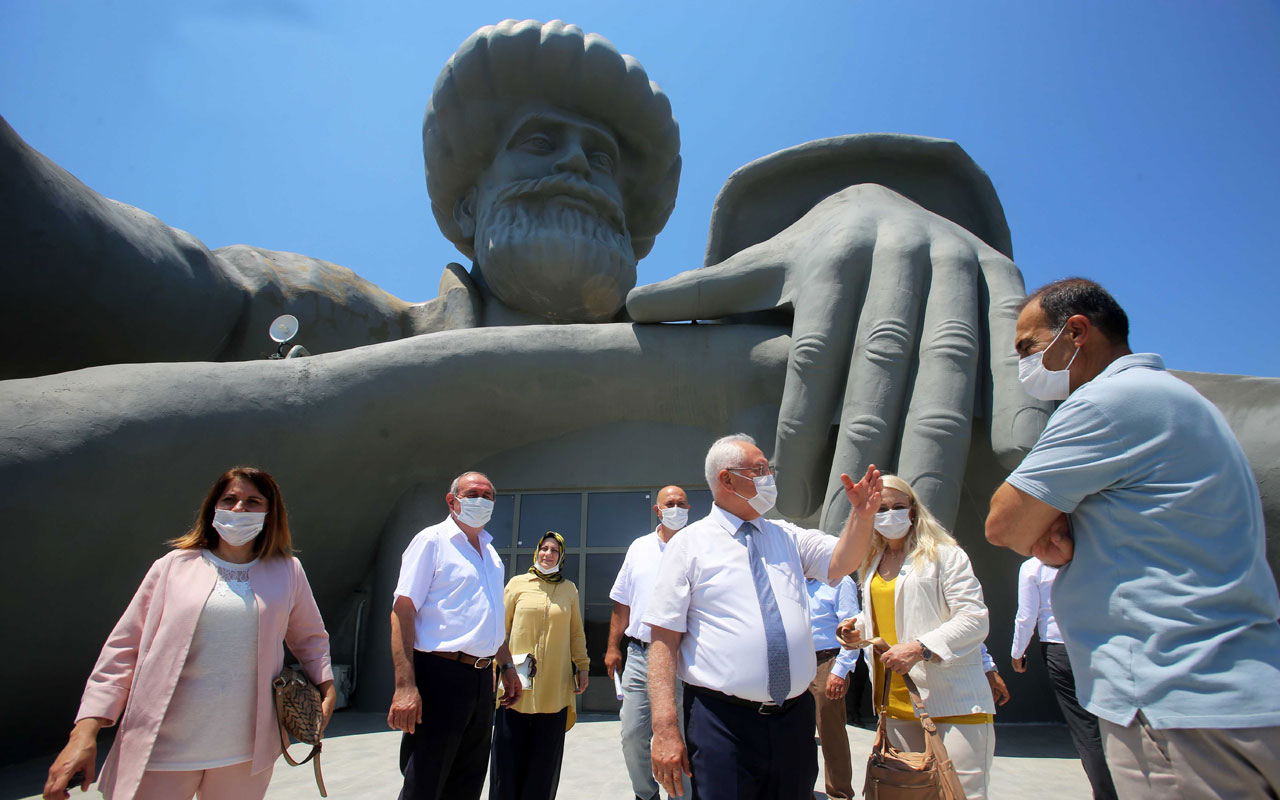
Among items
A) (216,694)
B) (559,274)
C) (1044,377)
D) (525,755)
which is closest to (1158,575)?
(1044,377)

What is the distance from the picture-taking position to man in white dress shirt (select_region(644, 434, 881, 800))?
187 centimetres

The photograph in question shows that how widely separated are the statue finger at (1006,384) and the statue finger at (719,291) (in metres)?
1.43

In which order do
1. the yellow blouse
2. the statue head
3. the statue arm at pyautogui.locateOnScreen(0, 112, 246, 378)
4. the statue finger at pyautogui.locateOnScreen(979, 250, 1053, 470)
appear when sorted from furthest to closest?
the statue head, the statue arm at pyautogui.locateOnScreen(0, 112, 246, 378), the statue finger at pyautogui.locateOnScreen(979, 250, 1053, 470), the yellow blouse

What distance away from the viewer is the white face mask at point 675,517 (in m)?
3.57

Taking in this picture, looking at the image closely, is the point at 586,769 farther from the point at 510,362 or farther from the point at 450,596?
the point at 510,362

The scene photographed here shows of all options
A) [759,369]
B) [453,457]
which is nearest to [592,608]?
[453,457]

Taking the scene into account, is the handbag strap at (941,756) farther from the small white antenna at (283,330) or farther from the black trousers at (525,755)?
the small white antenna at (283,330)

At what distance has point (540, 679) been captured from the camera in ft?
10.4

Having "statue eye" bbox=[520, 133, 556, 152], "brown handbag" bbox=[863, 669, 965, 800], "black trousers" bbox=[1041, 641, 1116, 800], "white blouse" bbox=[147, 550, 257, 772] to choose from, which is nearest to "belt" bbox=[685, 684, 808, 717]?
"brown handbag" bbox=[863, 669, 965, 800]

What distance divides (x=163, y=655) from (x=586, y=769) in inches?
103

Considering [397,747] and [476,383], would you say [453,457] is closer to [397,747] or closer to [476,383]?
[476,383]

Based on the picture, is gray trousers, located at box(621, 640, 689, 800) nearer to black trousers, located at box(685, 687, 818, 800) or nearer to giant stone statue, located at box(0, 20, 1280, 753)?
black trousers, located at box(685, 687, 818, 800)

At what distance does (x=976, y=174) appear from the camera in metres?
6.41

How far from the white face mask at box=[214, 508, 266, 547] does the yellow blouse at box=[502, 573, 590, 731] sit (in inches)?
49.8
